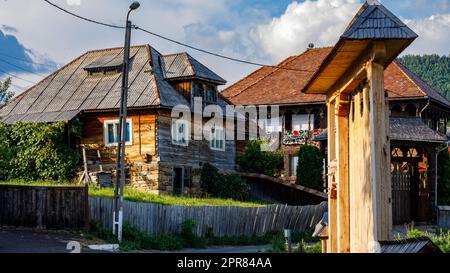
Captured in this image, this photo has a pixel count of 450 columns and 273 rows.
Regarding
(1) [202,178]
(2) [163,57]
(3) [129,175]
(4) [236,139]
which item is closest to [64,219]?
(3) [129,175]

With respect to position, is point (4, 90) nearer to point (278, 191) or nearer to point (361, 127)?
point (278, 191)

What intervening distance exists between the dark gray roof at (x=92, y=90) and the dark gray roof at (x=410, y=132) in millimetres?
9150

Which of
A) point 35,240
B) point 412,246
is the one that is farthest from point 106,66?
point 412,246

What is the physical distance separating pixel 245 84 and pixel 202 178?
1386 cm

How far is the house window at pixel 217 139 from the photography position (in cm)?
3991

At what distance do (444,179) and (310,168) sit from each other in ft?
27.0

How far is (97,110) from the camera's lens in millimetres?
35812

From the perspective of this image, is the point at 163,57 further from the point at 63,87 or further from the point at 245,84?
the point at 245,84

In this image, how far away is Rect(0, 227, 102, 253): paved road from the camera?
64.1ft

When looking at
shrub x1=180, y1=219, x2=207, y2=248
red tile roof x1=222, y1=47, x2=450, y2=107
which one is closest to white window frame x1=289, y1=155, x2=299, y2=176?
red tile roof x1=222, y1=47, x2=450, y2=107

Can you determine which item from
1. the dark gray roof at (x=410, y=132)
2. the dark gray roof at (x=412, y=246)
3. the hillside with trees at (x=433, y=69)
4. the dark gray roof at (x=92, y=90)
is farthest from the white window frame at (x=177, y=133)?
the hillside with trees at (x=433, y=69)

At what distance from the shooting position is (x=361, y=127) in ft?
33.2

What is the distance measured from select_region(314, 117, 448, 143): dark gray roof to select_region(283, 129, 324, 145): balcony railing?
43.1ft

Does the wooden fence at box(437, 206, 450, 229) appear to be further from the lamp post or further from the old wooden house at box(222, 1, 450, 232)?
the lamp post
